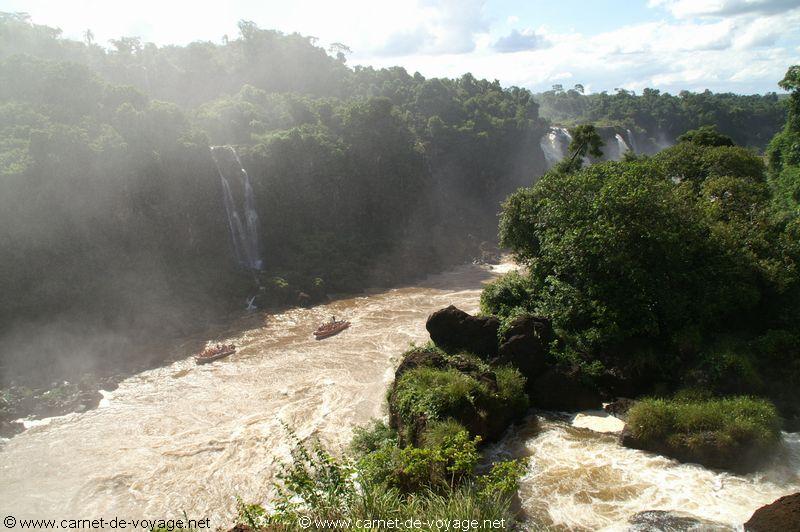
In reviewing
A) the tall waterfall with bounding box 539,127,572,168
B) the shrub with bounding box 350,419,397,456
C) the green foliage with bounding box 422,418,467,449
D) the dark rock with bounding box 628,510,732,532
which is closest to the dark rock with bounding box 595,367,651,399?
the green foliage with bounding box 422,418,467,449

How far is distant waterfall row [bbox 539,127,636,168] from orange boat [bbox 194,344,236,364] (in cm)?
4490

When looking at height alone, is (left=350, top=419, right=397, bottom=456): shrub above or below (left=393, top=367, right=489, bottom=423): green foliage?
below

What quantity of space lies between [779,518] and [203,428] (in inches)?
595

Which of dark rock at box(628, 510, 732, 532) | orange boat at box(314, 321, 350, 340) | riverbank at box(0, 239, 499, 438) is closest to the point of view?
dark rock at box(628, 510, 732, 532)

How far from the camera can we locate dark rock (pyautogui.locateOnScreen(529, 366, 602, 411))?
562 inches

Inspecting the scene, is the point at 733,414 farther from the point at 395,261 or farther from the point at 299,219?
the point at 299,219

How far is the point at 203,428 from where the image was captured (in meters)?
16.7

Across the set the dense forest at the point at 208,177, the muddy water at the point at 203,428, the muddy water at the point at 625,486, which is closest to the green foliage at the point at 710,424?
the muddy water at the point at 625,486

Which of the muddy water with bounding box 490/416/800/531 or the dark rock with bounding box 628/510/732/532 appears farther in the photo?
the muddy water with bounding box 490/416/800/531

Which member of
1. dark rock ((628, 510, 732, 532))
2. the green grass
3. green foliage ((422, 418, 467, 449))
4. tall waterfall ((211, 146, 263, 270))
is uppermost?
tall waterfall ((211, 146, 263, 270))

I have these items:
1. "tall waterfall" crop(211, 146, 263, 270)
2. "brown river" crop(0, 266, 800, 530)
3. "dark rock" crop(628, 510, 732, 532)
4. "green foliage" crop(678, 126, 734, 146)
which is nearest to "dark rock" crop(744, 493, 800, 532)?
"dark rock" crop(628, 510, 732, 532)

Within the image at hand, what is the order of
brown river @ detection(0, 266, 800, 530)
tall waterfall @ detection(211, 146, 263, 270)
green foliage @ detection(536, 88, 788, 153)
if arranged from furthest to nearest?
green foliage @ detection(536, 88, 788, 153)
tall waterfall @ detection(211, 146, 263, 270)
brown river @ detection(0, 266, 800, 530)

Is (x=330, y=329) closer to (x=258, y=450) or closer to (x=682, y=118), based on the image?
(x=258, y=450)

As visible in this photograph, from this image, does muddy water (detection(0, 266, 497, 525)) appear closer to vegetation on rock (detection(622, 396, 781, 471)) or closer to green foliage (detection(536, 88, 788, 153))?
vegetation on rock (detection(622, 396, 781, 471))
